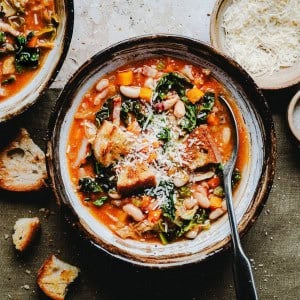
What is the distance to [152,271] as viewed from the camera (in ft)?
13.3

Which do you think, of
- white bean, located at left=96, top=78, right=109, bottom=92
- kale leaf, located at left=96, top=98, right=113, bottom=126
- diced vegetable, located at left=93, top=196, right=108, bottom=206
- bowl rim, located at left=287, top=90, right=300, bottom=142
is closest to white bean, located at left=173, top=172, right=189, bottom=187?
diced vegetable, located at left=93, top=196, right=108, bottom=206

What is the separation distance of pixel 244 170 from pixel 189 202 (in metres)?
0.36

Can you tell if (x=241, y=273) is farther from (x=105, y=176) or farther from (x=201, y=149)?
(x=105, y=176)

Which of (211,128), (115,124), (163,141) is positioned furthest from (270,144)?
(115,124)

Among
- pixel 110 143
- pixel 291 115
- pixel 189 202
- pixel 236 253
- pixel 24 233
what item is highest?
pixel 110 143

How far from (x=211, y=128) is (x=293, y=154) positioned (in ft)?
2.06

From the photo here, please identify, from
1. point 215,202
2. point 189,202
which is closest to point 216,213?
point 215,202

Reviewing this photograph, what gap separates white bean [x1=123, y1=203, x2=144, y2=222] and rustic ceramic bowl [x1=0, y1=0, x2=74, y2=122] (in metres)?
0.79

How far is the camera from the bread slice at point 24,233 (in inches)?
158

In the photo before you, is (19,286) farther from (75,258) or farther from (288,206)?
(288,206)

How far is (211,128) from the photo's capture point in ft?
12.6

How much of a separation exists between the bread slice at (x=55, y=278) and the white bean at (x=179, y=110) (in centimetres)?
110

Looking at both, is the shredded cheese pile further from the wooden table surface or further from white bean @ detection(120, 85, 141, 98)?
white bean @ detection(120, 85, 141, 98)

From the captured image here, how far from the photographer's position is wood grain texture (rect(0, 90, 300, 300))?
408 cm
